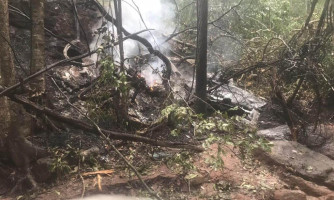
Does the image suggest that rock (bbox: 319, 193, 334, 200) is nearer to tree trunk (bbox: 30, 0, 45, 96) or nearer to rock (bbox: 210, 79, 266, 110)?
rock (bbox: 210, 79, 266, 110)

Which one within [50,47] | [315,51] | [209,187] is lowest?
[209,187]

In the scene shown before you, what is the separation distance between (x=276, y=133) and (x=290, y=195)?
1.96 metres

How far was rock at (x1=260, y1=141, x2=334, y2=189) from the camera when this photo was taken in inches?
182

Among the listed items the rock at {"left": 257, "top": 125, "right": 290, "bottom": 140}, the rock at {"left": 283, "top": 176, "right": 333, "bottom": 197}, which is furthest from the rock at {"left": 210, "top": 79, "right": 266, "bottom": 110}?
the rock at {"left": 283, "top": 176, "right": 333, "bottom": 197}

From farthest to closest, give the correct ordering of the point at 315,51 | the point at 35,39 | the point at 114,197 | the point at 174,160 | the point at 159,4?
the point at 159,4, the point at 315,51, the point at 35,39, the point at 174,160, the point at 114,197

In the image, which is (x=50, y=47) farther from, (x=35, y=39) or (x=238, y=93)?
(x=238, y=93)

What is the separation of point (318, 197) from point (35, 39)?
477cm

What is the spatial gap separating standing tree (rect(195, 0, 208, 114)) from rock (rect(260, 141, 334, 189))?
1522 millimetres

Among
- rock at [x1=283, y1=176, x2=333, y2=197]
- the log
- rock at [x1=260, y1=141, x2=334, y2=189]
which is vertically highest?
the log

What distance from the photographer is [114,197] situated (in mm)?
A: 3750

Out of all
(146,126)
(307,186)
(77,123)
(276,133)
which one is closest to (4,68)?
(77,123)

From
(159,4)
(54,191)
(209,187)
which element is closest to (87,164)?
(54,191)

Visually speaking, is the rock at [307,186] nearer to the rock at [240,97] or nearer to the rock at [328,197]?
the rock at [328,197]

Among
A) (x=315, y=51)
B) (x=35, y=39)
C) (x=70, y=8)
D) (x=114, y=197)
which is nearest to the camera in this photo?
(x=114, y=197)
